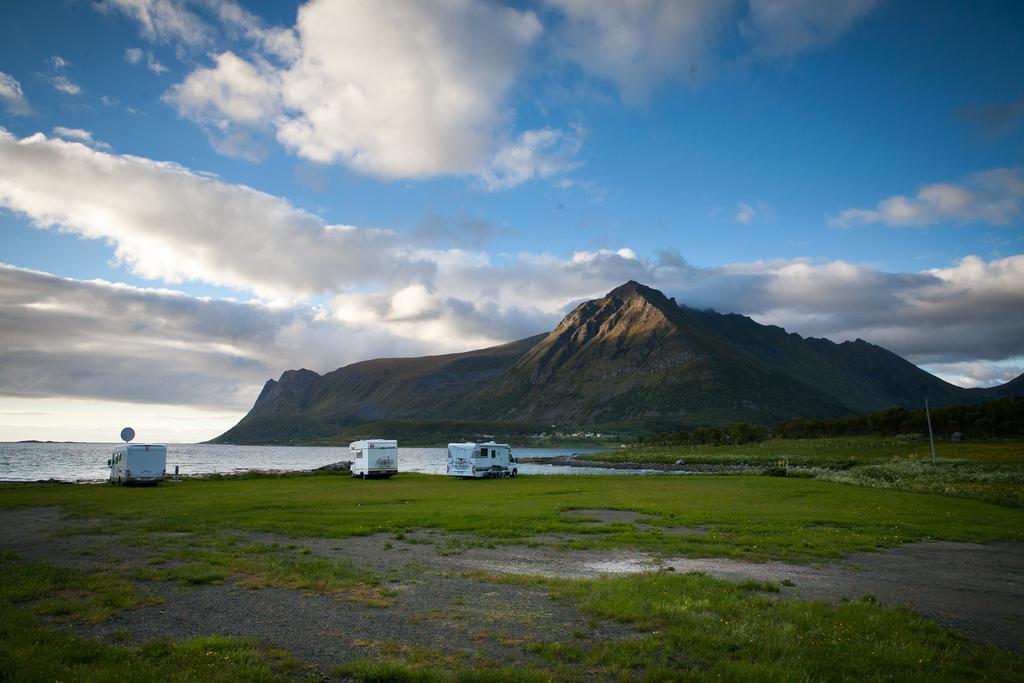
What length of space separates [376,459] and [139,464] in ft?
70.0

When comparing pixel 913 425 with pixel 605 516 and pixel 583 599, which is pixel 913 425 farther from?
pixel 583 599

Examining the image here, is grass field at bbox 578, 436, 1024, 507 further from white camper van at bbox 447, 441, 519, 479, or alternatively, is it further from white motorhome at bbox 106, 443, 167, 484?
white motorhome at bbox 106, 443, 167, 484

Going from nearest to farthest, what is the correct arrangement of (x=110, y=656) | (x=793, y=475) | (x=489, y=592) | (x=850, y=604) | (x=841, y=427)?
(x=110, y=656)
(x=850, y=604)
(x=489, y=592)
(x=793, y=475)
(x=841, y=427)

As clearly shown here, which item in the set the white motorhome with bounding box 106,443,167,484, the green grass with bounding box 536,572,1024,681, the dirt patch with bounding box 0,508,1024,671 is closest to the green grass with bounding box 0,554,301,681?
the dirt patch with bounding box 0,508,1024,671

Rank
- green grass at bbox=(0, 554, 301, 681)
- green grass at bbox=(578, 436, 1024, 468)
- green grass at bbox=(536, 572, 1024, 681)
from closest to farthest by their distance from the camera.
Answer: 1. green grass at bbox=(0, 554, 301, 681)
2. green grass at bbox=(536, 572, 1024, 681)
3. green grass at bbox=(578, 436, 1024, 468)

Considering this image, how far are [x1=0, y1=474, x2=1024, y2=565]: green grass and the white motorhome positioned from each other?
253 inches

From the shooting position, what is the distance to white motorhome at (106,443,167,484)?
5194 cm

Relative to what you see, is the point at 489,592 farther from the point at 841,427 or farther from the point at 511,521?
the point at 841,427

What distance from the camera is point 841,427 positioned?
151375mm

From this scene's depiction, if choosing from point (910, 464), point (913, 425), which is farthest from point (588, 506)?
A: point (913, 425)

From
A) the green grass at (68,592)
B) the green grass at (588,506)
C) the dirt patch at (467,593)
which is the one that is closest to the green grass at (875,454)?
the green grass at (588,506)

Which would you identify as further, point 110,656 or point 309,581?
point 309,581

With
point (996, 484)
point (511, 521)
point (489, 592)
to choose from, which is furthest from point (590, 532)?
point (996, 484)

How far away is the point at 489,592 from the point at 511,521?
13.0 metres
